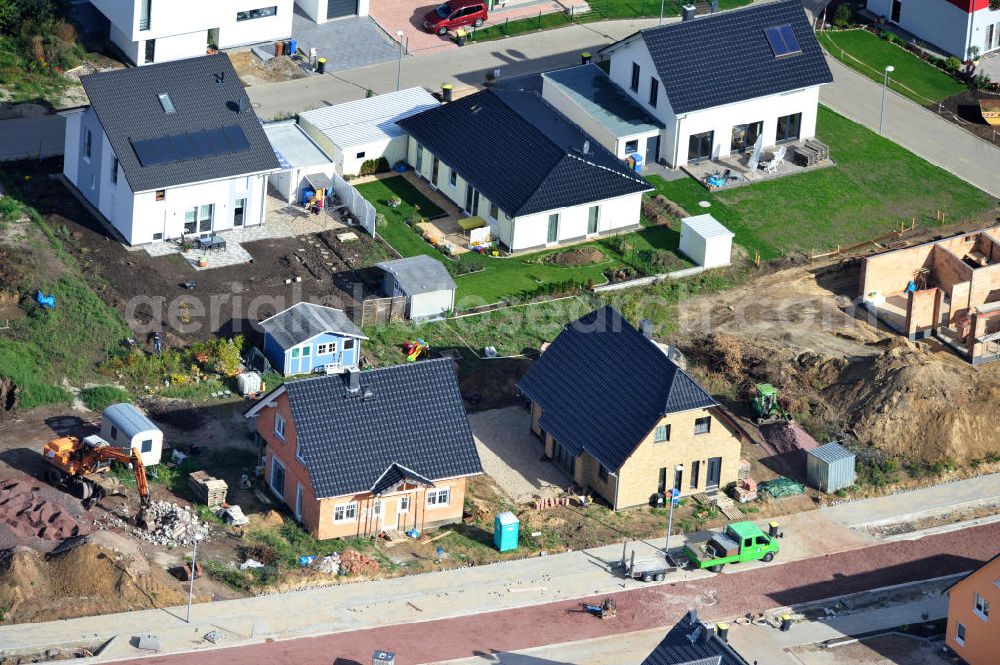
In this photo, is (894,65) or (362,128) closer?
(362,128)

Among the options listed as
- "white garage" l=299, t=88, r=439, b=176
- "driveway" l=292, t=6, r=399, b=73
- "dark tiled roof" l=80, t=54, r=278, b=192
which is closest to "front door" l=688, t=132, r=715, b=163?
"white garage" l=299, t=88, r=439, b=176

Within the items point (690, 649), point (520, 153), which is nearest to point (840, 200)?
point (520, 153)

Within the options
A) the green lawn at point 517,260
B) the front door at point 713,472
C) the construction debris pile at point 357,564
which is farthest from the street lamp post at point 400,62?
the construction debris pile at point 357,564

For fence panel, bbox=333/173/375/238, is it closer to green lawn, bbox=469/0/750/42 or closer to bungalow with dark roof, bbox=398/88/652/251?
bungalow with dark roof, bbox=398/88/652/251

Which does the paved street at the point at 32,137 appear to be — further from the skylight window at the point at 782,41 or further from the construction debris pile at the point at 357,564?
the skylight window at the point at 782,41

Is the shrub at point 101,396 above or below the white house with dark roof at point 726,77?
below

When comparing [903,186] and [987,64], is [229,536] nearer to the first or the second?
[903,186]

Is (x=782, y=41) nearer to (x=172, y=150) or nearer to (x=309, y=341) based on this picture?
(x=172, y=150)
